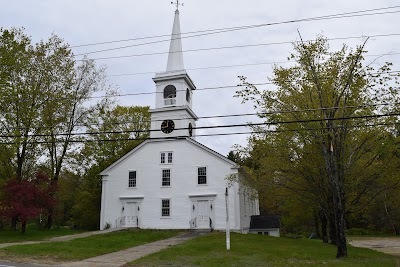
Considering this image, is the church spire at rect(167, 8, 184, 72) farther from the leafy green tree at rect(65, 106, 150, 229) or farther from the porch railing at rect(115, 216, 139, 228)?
the porch railing at rect(115, 216, 139, 228)

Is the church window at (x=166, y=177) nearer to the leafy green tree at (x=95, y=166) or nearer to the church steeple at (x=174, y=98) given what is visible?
the church steeple at (x=174, y=98)

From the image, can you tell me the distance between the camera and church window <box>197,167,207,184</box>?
3095cm

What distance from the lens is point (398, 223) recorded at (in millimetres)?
49062

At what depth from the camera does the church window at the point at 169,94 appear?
3353 cm

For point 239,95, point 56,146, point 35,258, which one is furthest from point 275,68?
point 56,146

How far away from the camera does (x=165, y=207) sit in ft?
103

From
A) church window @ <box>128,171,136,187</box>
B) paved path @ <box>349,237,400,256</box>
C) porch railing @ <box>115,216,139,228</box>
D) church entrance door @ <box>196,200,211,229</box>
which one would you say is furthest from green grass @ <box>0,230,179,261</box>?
paved path @ <box>349,237,400,256</box>

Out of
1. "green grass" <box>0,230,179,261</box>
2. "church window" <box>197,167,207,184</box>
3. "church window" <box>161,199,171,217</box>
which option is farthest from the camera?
"church window" <box>161,199,171,217</box>

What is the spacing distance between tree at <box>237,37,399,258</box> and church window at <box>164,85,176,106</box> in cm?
1263

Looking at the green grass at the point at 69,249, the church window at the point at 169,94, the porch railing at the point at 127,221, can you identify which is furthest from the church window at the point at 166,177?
Answer: the green grass at the point at 69,249

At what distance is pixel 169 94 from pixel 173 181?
792cm

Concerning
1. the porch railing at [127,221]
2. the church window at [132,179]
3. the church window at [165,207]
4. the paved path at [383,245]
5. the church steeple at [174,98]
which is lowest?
the paved path at [383,245]

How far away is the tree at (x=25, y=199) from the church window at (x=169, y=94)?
39.4ft

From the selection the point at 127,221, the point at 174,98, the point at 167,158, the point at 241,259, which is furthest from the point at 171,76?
the point at 241,259
